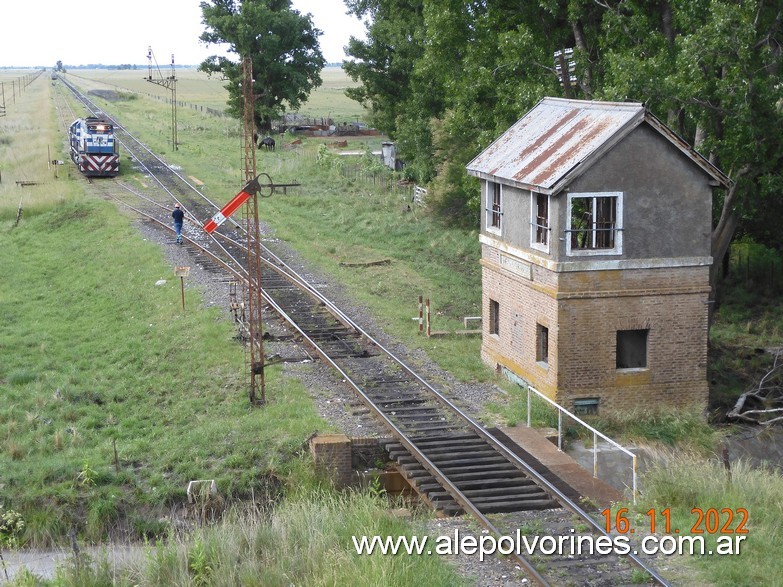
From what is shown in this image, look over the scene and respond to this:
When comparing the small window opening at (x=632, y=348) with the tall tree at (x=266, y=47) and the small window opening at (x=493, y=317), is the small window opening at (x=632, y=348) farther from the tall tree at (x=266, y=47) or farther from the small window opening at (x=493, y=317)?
the tall tree at (x=266, y=47)

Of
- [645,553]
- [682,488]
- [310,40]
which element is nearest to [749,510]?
[682,488]

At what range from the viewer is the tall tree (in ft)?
197

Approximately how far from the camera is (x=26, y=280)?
32.2 metres

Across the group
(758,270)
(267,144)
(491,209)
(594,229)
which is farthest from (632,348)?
(267,144)

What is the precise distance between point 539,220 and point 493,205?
2107 mm

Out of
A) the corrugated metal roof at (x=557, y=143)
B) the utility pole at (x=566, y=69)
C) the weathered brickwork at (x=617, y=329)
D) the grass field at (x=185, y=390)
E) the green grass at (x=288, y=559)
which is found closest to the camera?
the green grass at (x=288, y=559)

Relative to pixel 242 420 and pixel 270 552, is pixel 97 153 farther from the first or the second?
pixel 270 552

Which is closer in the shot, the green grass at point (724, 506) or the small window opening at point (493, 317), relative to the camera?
the green grass at point (724, 506)

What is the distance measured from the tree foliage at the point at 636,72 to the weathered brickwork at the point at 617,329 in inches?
172

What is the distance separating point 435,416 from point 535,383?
2439mm

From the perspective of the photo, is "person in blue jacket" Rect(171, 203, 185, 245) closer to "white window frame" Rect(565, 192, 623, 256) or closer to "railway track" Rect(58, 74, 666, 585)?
"railway track" Rect(58, 74, 666, 585)

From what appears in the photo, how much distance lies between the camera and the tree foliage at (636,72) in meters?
21.3

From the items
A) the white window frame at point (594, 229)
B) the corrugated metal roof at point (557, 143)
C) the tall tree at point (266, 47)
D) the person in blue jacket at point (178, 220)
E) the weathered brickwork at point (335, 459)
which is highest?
the tall tree at point (266, 47)

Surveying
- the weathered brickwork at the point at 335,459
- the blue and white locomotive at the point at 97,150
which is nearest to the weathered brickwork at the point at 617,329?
the weathered brickwork at the point at 335,459
